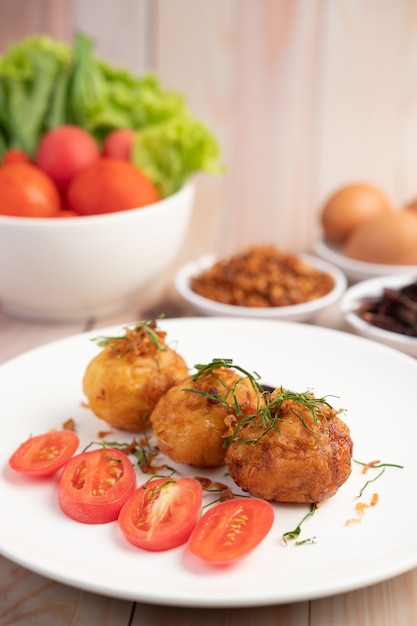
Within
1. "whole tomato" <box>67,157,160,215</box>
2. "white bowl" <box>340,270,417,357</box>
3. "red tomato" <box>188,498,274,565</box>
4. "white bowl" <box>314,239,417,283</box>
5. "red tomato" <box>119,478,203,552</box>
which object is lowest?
"white bowl" <box>314,239,417,283</box>

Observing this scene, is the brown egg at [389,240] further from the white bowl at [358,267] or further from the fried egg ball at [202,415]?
the fried egg ball at [202,415]

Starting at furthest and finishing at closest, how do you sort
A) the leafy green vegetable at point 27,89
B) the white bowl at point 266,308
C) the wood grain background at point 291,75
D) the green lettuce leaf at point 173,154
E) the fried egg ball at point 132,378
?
the wood grain background at point 291,75 → the leafy green vegetable at point 27,89 → the green lettuce leaf at point 173,154 → the white bowl at point 266,308 → the fried egg ball at point 132,378

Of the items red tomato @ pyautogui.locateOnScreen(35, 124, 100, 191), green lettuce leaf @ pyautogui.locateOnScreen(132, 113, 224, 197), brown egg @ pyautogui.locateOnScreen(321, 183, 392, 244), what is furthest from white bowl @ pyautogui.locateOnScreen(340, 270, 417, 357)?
red tomato @ pyautogui.locateOnScreen(35, 124, 100, 191)

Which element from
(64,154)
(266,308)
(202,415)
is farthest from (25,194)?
(202,415)

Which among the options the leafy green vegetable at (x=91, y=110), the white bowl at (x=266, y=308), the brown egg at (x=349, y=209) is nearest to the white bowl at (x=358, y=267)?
the brown egg at (x=349, y=209)

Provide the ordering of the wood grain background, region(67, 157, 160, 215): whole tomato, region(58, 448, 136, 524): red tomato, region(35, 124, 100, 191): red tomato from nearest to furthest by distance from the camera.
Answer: region(58, 448, 136, 524): red tomato → region(67, 157, 160, 215): whole tomato → region(35, 124, 100, 191): red tomato → the wood grain background

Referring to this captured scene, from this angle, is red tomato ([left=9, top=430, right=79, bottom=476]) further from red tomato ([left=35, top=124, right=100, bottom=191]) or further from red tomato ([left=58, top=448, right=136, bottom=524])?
red tomato ([left=35, top=124, right=100, bottom=191])
